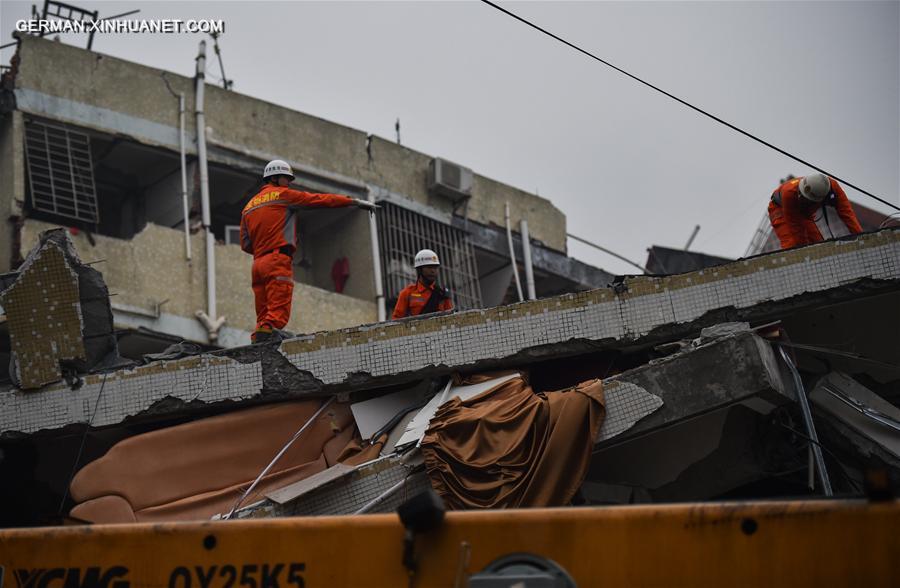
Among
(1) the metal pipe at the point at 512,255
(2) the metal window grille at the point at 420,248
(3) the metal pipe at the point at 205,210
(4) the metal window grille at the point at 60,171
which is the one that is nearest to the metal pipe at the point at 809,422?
(3) the metal pipe at the point at 205,210

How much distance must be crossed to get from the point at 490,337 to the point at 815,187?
3.35m

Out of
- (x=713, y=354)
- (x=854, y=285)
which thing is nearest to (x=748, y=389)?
(x=713, y=354)

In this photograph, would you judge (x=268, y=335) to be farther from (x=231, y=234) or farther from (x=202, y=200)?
(x=231, y=234)

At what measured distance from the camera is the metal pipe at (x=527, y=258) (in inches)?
822

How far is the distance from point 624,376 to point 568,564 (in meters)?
3.28

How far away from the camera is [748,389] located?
22.2 feet

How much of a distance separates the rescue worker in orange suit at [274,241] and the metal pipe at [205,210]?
6.86 m

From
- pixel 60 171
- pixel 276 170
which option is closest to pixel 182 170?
pixel 60 171

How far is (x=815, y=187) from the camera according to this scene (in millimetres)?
9398

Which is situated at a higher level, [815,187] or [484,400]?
[815,187]

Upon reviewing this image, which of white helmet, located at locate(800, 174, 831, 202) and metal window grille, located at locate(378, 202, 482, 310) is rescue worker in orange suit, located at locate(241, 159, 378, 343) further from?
metal window grille, located at locate(378, 202, 482, 310)

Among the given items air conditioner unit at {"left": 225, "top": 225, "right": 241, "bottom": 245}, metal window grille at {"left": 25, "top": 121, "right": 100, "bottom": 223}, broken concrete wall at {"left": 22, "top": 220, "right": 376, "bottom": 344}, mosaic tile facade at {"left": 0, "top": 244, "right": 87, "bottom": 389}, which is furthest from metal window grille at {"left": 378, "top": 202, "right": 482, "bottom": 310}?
mosaic tile facade at {"left": 0, "top": 244, "right": 87, "bottom": 389}

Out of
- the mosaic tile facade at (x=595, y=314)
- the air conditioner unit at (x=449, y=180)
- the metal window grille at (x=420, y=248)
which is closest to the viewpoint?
the mosaic tile facade at (x=595, y=314)

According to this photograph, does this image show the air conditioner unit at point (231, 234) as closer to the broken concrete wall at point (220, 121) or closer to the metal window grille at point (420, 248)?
the broken concrete wall at point (220, 121)
